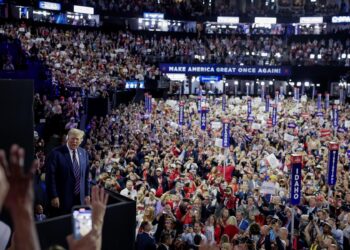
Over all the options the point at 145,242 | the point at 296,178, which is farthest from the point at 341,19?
the point at 145,242

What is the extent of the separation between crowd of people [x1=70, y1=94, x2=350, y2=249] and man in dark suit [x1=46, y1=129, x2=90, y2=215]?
2.00 metres

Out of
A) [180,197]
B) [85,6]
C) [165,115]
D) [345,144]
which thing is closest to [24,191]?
[180,197]

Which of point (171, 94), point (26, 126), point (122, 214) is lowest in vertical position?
point (171, 94)

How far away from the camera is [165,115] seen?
90.2ft

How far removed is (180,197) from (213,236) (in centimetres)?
226

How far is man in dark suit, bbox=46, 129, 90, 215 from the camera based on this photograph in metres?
5.79

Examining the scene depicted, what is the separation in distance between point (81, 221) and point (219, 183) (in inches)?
347

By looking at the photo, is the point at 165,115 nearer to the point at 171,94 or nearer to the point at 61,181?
the point at 171,94

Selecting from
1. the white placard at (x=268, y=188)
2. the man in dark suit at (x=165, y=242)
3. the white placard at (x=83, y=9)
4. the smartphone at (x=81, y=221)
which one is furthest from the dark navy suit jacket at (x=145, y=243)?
the white placard at (x=83, y=9)

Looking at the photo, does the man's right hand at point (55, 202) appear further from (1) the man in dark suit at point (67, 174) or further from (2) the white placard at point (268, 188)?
(2) the white placard at point (268, 188)

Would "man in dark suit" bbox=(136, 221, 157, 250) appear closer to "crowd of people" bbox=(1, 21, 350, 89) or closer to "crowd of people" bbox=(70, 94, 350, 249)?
"crowd of people" bbox=(70, 94, 350, 249)

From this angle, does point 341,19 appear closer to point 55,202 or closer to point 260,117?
point 260,117

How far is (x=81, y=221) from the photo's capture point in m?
3.66

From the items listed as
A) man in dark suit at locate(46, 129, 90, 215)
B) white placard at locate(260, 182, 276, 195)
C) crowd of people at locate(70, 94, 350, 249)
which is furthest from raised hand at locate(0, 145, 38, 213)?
white placard at locate(260, 182, 276, 195)
